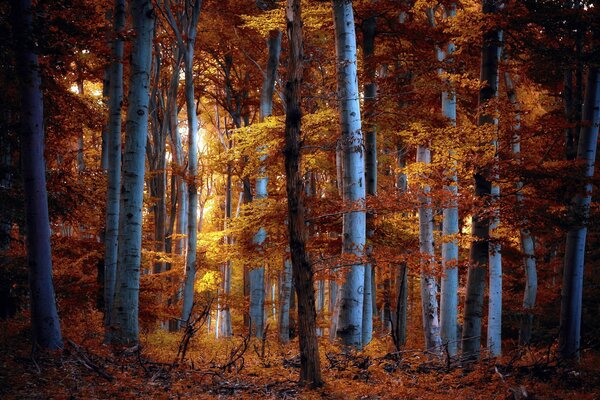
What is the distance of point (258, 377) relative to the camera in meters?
7.52

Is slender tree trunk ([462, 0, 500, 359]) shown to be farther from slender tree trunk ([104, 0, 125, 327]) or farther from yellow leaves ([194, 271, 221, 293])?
yellow leaves ([194, 271, 221, 293])

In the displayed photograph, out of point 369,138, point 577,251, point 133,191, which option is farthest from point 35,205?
point 577,251

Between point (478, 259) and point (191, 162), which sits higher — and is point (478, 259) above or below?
below

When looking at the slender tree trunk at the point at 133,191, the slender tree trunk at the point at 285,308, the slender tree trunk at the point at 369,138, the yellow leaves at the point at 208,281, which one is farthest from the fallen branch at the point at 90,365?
the yellow leaves at the point at 208,281

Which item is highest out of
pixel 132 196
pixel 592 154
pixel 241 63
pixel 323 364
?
pixel 241 63

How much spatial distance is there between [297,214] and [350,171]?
2.61 meters

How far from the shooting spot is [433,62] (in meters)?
11.0

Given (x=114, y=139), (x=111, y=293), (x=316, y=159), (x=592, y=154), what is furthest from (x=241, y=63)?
(x=592, y=154)

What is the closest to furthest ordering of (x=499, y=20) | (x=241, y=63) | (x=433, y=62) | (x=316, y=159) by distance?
(x=499, y=20) < (x=433, y=62) < (x=316, y=159) < (x=241, y=63)

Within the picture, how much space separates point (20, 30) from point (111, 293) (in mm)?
5527

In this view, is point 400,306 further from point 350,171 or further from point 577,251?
point 350,171

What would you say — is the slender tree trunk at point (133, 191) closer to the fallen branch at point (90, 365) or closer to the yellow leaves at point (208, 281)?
the fallen branch at point (90, 365)

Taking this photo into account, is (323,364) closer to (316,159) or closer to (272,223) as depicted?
(272,223)

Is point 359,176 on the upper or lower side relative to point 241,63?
lower
